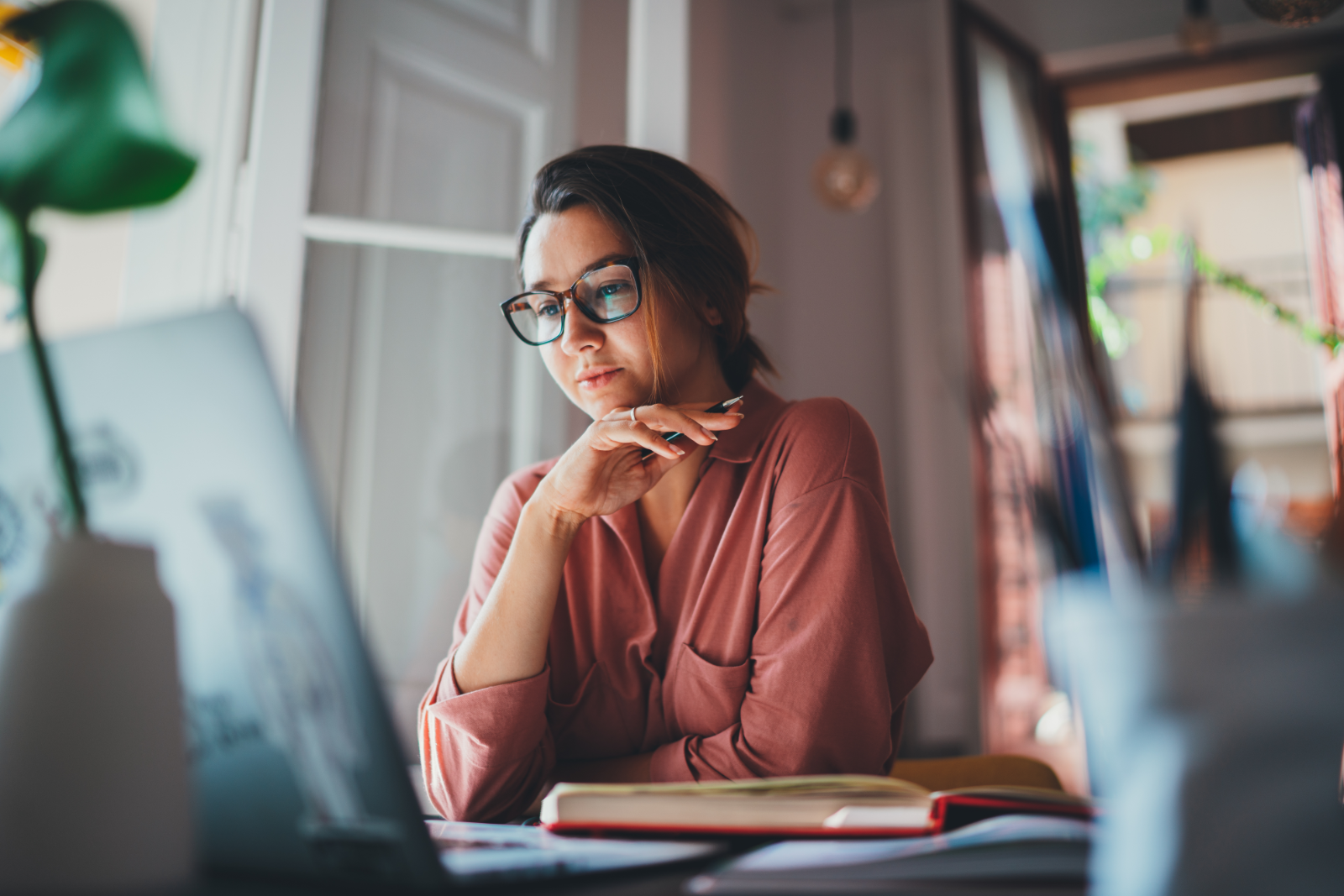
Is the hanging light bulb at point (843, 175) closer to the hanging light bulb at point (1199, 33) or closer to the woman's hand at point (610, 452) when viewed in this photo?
the hanging light bulb at point (1199, 33)

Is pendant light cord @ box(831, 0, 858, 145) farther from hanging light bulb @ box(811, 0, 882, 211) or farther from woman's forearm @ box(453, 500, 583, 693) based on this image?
woman's forearm @ box(453, 500, 583, 693)

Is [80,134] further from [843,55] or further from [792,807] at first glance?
[843,55]

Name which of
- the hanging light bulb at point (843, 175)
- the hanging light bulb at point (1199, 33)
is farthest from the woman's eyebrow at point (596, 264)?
the hanging light bulb at point (1199, 33)

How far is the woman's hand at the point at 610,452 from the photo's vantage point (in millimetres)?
905

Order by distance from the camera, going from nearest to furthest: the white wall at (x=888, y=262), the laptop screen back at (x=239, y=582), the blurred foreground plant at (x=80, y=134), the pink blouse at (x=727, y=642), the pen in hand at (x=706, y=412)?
1. the laptop screen back at (x=239, y=582)
2. the blurred foreground plant at (x=80, y=134)
3. the pink blouse at (x=727, y=642)
4. the pen in hand at (x=706, y=412)
5. the white wall at (x=888, y=262)

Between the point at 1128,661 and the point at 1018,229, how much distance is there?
7.3 inches

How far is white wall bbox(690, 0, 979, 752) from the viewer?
A: 130 inches

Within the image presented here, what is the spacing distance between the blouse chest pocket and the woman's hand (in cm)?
18

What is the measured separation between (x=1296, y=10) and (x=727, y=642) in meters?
1.94

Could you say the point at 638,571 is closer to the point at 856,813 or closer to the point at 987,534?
the point at 856,813

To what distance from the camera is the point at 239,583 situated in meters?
0.35

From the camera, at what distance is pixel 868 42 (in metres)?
3.79

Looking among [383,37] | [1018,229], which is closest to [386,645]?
[383,37]

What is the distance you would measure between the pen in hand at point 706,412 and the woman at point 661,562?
1 cm
